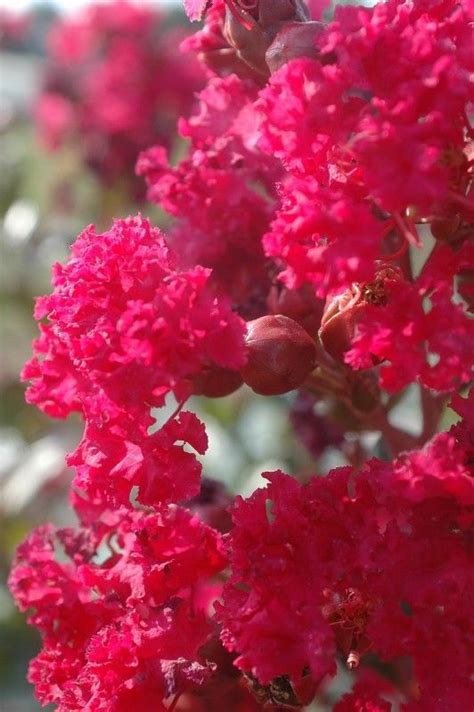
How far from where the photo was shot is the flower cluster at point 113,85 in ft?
9.41

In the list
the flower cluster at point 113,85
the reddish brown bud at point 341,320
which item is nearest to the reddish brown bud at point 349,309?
the reddish brown bud at point 341,320

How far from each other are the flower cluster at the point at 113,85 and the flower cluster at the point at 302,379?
5.84ft

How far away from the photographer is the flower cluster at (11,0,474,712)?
824 mm

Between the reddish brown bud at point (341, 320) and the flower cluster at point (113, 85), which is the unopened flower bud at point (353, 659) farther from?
the flower cluster at point (113, 85)

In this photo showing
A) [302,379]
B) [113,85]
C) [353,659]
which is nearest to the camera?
[353,659]

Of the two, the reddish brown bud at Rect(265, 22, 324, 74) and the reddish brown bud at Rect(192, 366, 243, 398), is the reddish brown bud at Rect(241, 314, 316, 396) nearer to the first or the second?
the reddish brown bud at Rect(192, 366, 243, 398)

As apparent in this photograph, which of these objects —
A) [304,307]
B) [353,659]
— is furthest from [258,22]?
[353,659]

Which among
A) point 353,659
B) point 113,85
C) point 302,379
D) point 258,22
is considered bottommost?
point 113,85

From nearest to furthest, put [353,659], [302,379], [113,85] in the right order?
[353,659]
[302,379]
[113,85]

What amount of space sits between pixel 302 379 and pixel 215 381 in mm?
80

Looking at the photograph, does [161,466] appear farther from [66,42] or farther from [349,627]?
[66,42]

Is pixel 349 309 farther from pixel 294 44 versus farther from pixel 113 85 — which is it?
pixel 113 85

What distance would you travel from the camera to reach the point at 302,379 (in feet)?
3.25

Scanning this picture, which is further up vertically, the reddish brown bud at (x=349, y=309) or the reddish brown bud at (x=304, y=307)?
the reddish brown bud at (x=349, y=309)
